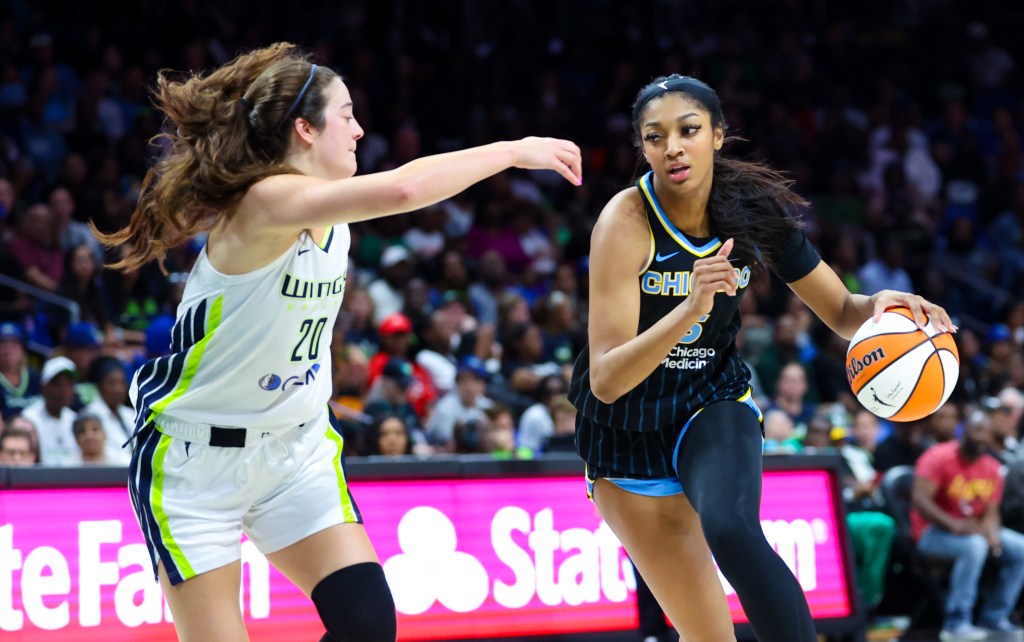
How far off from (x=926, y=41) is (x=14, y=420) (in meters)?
13.4

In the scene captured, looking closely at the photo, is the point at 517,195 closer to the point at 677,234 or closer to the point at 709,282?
the point at 677,234

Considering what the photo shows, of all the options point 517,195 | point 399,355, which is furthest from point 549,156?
point 517,195

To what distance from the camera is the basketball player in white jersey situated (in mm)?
3484

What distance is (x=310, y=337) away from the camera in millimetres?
3605

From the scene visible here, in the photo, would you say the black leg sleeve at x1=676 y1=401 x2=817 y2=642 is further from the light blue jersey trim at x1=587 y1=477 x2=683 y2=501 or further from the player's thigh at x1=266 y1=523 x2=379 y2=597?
the player's thigh at x1=266 y1=523 x2=379 y2=597

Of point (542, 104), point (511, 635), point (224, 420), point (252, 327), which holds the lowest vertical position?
point (511, 635)

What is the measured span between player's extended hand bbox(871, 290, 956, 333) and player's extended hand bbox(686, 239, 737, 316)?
2.50ft

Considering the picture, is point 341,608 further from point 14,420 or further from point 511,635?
point 14,420

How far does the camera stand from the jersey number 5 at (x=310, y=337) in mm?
3582

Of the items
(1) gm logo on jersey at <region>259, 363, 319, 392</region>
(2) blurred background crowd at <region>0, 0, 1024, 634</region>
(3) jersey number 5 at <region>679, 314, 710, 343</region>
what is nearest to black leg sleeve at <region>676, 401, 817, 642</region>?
(3) jersey number 5 at <region>679, 314, 710, 343</region>

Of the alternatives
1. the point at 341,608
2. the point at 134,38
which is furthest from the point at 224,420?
the point at 134,38

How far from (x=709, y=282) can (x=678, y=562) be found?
0.91m

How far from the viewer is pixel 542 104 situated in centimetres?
1473

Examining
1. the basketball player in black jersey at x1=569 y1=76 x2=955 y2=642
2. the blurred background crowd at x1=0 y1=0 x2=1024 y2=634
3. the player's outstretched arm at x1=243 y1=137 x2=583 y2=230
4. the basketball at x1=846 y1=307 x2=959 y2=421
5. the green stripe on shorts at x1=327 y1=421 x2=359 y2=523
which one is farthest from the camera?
the blurred background crowd at x1=0 y1=0 x2=1024 y2=634
